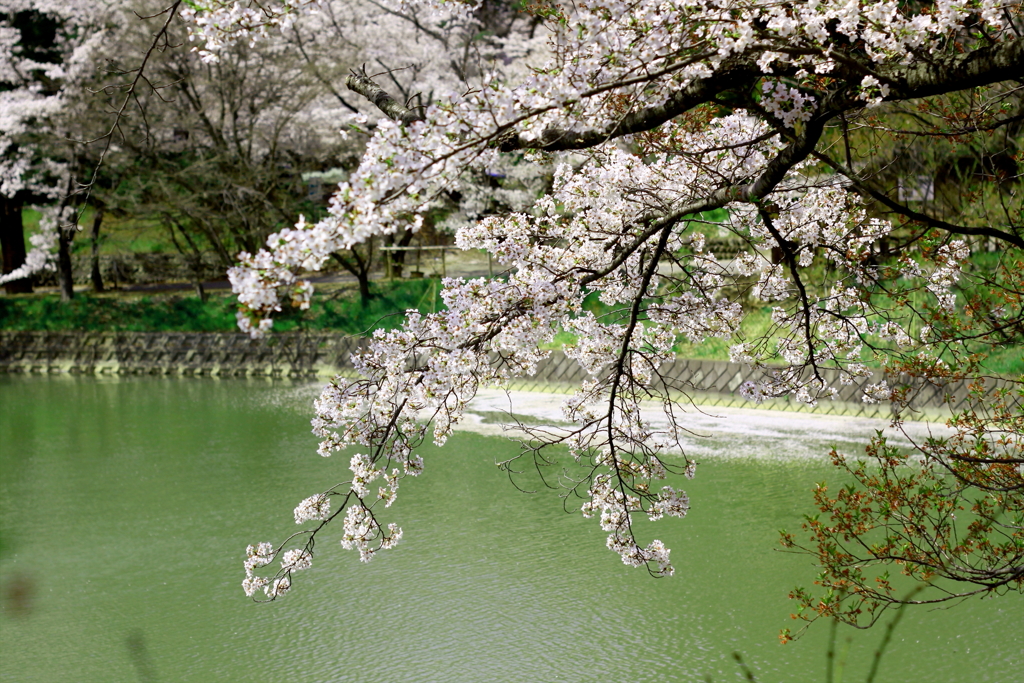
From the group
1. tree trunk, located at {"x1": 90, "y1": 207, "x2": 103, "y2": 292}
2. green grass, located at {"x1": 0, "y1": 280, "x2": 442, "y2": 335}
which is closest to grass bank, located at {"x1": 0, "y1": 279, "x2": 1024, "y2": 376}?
green grass, located at {"x1": 0, "y1": 280, "x2": 442, "y2": 335}

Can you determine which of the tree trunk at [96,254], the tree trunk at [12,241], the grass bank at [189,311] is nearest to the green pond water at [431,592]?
the grass bank at [189,311]

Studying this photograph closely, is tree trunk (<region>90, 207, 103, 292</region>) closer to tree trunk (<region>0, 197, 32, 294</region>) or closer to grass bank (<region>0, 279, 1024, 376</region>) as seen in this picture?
grass bank (<region>0, 279, 1024, 376</region>)

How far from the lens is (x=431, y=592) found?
4.43 m

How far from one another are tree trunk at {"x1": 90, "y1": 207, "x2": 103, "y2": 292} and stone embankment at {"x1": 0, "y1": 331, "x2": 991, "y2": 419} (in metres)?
1.40

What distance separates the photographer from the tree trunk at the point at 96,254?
1378cm


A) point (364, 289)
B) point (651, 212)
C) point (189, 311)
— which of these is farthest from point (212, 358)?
point (651, 212)

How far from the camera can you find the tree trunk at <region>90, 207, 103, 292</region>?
1378 cm

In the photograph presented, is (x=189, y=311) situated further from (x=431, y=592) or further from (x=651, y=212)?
(x=651, y=212)

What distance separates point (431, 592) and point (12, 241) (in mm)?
13696

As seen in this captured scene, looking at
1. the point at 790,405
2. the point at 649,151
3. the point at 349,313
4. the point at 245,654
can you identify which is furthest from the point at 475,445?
the point at 349,313

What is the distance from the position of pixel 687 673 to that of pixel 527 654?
64cm

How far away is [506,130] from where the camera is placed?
1.92 meters

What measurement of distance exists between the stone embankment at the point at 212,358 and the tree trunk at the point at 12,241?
7.07 ft

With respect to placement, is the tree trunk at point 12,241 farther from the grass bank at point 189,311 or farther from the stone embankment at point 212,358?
the stone embankment at point 212,358
